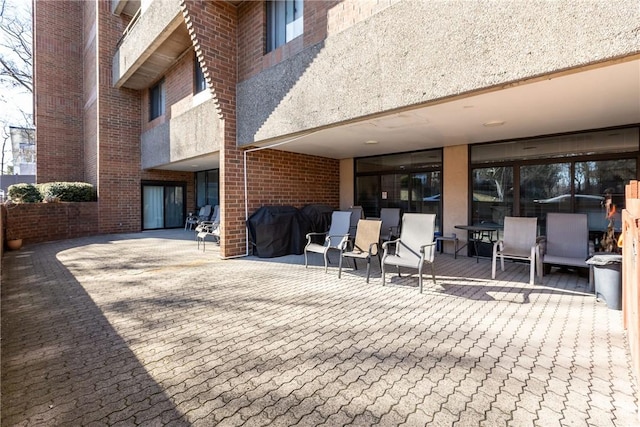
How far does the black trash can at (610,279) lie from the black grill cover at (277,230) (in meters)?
5.36

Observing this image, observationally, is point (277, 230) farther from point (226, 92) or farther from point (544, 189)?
point (544, 189)

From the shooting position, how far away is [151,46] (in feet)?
29.7

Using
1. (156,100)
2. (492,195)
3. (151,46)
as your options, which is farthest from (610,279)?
(156,100)

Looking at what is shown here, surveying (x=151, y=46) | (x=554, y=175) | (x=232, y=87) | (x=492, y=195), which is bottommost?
(x=492, y=195)

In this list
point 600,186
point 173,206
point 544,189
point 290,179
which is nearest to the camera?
point 600,186

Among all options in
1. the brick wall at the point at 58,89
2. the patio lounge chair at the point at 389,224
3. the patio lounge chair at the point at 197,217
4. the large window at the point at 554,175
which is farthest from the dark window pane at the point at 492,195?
the brick wall at the point at 58,89

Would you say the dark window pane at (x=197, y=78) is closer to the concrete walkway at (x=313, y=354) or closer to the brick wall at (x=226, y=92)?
the brick wall at (x=226, y=92)

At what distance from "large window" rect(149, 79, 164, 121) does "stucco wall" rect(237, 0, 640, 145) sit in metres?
7.01

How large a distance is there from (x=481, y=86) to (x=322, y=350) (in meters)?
3.22

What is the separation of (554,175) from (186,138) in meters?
9.02

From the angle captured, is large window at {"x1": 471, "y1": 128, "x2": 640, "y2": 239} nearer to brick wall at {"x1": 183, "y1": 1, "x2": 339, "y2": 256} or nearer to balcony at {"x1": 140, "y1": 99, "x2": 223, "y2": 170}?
brick wall at {"x1": 183, "y1": 1, "x2": 339, "y2": 256}

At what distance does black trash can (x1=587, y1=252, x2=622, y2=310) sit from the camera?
364 centimetres

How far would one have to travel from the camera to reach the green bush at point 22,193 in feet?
32.0

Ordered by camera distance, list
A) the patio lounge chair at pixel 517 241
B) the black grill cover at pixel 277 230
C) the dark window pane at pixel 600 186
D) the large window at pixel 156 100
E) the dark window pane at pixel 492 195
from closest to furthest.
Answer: the patio lounge chair at pixel 517 241, the dark window pane at pixel 600 186, the dark window pane at pixel 492 195, the black grill cover at pixel 277 230, the large window at pixel 156 100
